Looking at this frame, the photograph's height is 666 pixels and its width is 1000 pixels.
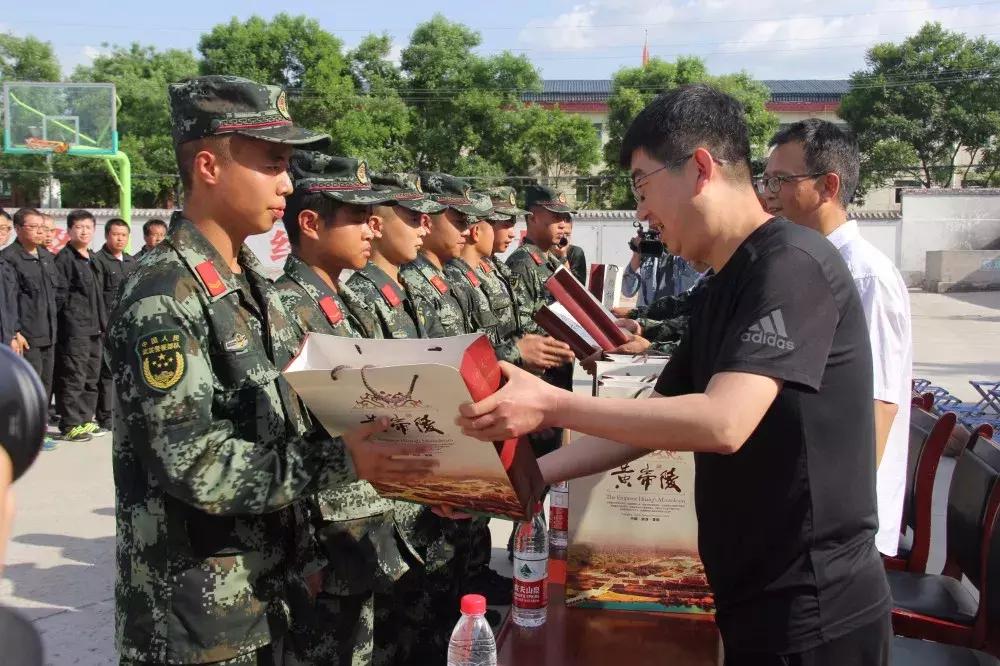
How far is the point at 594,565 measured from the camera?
2195 millimetres

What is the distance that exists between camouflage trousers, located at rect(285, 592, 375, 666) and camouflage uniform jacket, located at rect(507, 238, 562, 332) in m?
4.14

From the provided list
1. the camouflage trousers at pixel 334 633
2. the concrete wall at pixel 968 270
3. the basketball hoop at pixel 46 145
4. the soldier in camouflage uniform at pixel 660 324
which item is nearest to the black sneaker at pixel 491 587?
the soldier in camouflage uniform at pixel 660 324

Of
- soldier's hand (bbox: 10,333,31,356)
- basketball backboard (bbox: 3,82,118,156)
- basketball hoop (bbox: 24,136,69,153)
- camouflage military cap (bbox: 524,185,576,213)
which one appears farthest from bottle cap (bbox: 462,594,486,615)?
basketball hoop (bbox: 24,136,69,153)

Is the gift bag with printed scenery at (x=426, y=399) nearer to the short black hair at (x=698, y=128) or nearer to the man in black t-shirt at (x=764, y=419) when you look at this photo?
the man in black t-shirt at (x=764, y=419)

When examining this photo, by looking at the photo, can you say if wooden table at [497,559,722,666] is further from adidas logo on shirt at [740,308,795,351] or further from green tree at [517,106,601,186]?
green tree at [517,106,601,186]

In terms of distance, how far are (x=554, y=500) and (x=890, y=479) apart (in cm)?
96

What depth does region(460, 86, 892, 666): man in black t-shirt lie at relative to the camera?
144 cm

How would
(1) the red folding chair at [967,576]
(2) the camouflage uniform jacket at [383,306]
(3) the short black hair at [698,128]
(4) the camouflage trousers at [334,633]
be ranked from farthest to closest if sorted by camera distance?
(2) the camouflage uniform jacket at [383,306] < (1) the red folding chair at [967,576] < (4) the camouflage trousers at [334,633] < (3) the short black hair at [698,128]

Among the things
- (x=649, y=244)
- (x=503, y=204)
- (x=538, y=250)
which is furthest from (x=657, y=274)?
(x=503, y=204)

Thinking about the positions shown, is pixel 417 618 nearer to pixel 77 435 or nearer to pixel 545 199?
Result: pixel 545 199

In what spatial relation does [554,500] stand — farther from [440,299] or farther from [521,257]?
[521,257]

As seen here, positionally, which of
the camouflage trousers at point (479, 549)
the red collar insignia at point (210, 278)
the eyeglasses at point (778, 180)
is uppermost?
the eyeglasses at point (778, 180)

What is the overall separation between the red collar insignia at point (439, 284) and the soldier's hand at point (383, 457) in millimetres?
2744

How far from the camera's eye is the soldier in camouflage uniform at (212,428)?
1667 mm
